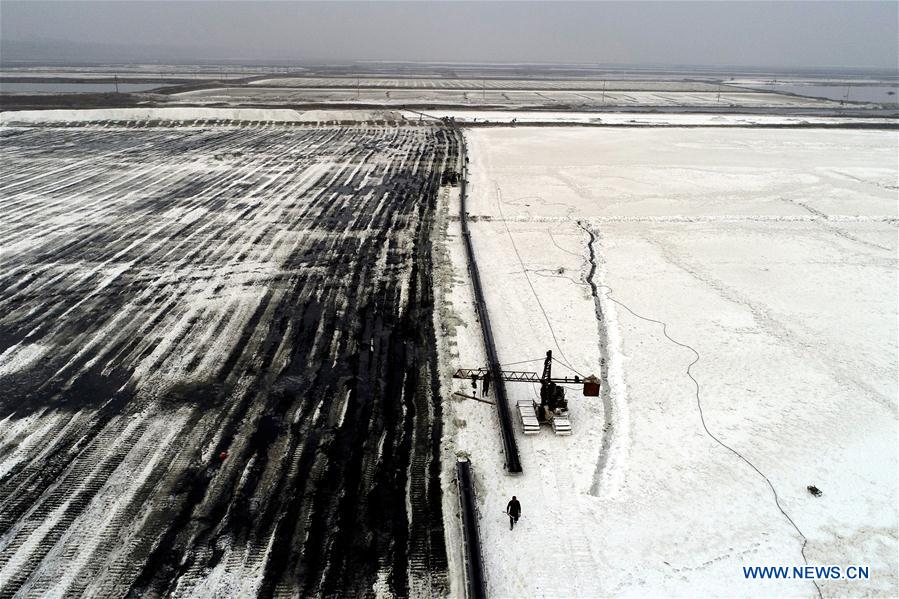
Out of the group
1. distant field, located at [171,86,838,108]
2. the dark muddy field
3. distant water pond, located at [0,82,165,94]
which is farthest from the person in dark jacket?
distant water pond, located at [0,82,165,94]

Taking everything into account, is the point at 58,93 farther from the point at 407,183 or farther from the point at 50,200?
the point at 407,183

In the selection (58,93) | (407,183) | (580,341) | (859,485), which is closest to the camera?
(859,485)

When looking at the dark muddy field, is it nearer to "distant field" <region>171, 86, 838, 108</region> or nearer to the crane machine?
the crane machine

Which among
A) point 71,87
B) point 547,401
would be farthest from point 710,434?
point 71,87

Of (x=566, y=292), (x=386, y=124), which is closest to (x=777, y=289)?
(x=566, y=292)

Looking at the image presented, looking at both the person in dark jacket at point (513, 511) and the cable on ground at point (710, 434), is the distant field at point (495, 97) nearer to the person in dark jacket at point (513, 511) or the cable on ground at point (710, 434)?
the cable on ground at point (710, 434)

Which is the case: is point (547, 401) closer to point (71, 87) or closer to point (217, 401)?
point (217, 401)

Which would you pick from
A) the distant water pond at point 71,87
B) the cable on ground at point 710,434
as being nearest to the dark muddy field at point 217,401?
the cable on ground at point 710,434
